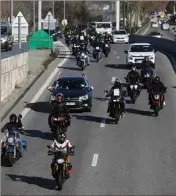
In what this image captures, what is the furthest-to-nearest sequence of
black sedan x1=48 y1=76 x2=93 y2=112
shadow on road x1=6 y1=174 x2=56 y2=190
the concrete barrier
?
the concrete barrier
black sedan x1=48 y1=76 x2=93 y2=112
shadow on road x1=6 y1=174 x2=56 y2=190

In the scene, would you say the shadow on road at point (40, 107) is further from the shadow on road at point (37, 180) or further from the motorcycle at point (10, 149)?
the shadow on road at point (37, 180)

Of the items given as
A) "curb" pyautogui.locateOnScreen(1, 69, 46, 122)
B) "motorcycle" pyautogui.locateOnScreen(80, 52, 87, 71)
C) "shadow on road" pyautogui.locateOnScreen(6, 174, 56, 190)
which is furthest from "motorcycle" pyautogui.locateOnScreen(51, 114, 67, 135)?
"motorcycle" pyautogui.locateOnScreen(80, 52, 87, 71)

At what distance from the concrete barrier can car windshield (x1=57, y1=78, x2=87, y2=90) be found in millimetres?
2406

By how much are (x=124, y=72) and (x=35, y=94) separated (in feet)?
34.6

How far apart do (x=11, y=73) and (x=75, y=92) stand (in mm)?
5335

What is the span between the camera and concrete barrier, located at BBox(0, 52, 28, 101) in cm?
2944

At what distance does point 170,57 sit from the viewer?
173 ft

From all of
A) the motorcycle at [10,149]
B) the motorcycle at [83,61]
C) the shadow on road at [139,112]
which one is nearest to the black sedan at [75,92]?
the shadow on road at [139,112]

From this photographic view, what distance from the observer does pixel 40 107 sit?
2962 cm

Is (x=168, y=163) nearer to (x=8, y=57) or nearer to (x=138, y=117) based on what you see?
(x=138, y=117)

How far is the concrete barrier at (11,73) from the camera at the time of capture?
29.4 meters

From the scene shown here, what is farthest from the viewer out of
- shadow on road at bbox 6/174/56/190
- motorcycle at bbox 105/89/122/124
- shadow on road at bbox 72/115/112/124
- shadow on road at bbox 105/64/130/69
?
shadow on road at bbox 105/64/130/69

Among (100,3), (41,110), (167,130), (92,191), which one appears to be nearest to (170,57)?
(41,110)

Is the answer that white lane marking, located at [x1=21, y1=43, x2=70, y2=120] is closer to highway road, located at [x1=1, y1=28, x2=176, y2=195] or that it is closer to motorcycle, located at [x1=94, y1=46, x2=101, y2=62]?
highway road, located at [x1=1, y1=28, x2=176, y2=195]
